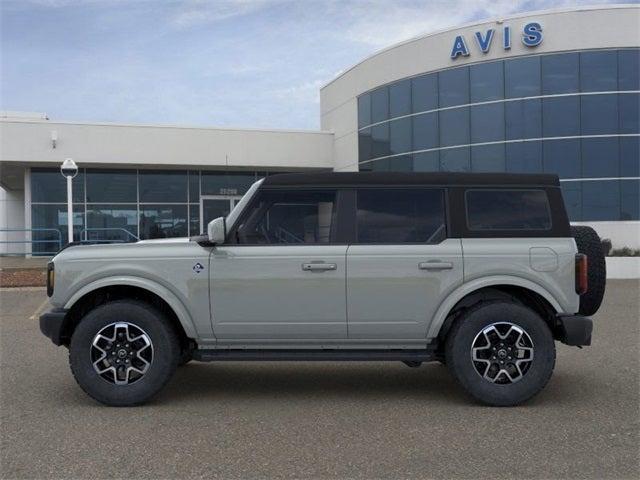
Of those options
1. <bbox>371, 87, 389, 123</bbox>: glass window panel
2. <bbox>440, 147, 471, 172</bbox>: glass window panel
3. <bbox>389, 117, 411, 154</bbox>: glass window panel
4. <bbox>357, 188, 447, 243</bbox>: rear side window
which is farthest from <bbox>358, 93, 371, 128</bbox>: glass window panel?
<bbox>357, 188, 447, 243</bbox>: rear side window

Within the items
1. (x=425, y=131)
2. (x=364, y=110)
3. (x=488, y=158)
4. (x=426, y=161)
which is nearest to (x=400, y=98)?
(x=425, y=131)

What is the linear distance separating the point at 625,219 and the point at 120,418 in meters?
19.1

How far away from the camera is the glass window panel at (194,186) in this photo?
26.0 meters

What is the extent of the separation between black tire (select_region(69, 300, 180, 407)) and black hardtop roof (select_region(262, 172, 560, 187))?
1.54 metres

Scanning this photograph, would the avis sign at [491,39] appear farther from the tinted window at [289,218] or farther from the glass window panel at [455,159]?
the tinted window at [289,218]

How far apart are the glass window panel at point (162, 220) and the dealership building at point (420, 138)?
1.6 inches

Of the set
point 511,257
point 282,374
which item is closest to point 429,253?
point 511,257

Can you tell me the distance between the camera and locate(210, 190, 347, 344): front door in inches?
203

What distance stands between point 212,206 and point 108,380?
21322 mm

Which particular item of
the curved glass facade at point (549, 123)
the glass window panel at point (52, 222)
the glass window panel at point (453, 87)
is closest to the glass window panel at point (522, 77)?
the curved glass facade at point (549, 123)

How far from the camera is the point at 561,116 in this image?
824 inches

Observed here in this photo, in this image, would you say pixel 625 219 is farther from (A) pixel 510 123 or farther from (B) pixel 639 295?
(B) pixel 639 295

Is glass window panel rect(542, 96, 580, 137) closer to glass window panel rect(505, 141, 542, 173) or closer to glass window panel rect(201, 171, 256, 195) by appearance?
glass window panel rect(505, 141, 542, 173)

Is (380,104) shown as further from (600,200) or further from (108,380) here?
(108,380)
